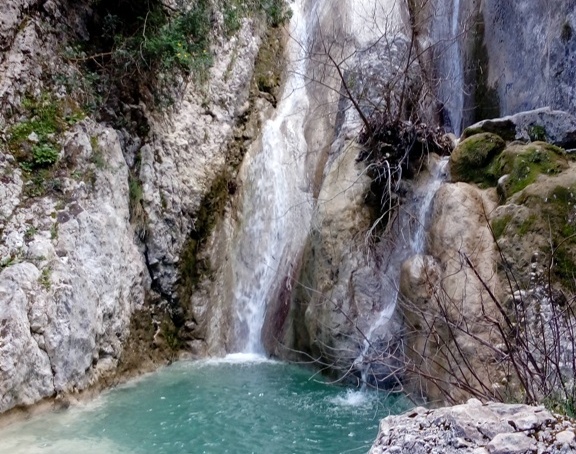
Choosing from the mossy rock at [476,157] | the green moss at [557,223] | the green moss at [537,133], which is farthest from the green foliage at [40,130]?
the green moss at [537,133]

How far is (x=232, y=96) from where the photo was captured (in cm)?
1059

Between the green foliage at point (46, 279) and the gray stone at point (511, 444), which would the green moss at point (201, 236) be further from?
the gray stone at point (511, 444)

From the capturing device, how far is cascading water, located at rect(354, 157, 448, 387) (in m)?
7.21

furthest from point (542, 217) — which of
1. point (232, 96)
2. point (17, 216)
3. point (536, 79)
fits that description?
point (232, 96)

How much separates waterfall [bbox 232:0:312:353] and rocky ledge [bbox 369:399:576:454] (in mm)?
6725

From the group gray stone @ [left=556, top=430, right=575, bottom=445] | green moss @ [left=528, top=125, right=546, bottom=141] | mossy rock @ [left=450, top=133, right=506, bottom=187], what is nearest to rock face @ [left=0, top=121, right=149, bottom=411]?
mossy rock @ [left=450, top=133, right=506, bottom=187]

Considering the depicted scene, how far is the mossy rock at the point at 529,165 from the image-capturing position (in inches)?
246

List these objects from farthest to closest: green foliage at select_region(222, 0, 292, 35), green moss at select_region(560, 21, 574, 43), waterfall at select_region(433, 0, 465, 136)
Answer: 1. green foliage at select_region(222, 0, 292, 35)
2. waterfall at select_region(433, 0, 465, 136)
3. green moss at select_region(560, 21, 574, 43)

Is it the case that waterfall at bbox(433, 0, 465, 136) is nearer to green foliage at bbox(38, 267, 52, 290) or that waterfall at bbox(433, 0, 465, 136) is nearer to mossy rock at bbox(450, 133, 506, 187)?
mossy rock at bbox(450, 133, 506, 187)

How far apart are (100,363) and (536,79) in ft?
23.4

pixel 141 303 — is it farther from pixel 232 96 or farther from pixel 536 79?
pixel 536 79

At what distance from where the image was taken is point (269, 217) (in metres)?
9.89

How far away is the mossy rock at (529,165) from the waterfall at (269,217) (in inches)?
143

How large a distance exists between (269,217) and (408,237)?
3026 mm
